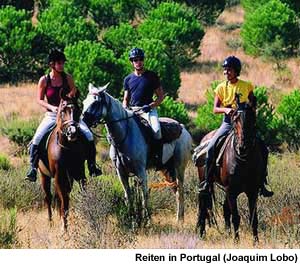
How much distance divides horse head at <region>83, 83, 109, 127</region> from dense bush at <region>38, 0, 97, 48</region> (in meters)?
23.6

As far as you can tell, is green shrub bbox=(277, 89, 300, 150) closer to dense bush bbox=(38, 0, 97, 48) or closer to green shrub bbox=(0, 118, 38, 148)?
green shrub bbox=(0, 118, 38, 148)

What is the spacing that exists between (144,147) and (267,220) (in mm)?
2147

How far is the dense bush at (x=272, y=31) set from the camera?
35.8 meters

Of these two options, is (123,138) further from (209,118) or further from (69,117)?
(209,118)

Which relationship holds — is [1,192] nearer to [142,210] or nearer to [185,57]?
[142,210]

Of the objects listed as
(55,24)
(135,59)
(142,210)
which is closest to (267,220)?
(142,210)


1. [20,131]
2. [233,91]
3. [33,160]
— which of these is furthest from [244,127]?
[20,131]

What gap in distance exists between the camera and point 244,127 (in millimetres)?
9320

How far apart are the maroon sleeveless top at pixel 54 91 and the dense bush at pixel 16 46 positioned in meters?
22.6

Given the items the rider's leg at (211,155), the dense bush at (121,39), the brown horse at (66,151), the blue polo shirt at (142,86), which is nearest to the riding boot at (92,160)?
the brown horse at (66,151)

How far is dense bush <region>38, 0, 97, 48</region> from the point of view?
3441 centimetres

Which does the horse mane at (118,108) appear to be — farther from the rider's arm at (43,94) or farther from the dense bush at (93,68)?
the dense bush at (93,68)

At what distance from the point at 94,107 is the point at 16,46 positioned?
2320 cm
